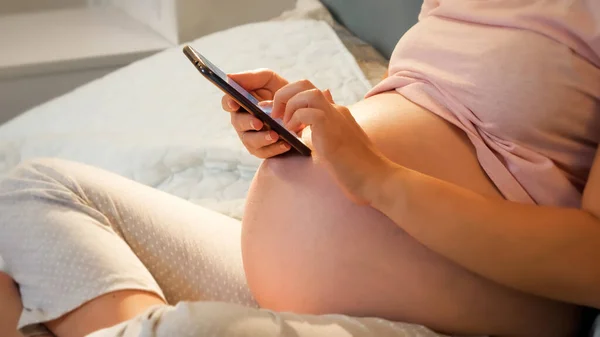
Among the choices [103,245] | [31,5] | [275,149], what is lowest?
[31,5]

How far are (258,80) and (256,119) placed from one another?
85mm

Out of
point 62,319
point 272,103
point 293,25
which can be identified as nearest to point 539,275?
point 272,103

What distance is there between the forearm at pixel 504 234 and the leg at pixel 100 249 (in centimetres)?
29

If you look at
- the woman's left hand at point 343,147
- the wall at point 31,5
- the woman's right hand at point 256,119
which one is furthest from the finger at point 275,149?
A: the wall at point 31,5

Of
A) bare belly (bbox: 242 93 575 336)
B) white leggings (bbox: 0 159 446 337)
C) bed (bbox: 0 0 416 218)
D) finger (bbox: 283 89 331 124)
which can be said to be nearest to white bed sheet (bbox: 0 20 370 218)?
bed (bbox: 0 0 416 218)

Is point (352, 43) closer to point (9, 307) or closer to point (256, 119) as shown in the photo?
point (256, 119)

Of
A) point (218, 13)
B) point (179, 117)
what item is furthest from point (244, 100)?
point (218, 13)

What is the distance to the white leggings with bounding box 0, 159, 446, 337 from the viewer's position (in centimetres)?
72

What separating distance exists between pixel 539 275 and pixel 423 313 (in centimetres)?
12

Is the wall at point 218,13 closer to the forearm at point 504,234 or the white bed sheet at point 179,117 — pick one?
the white bed sheet at point 179,117

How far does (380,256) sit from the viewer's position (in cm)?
65

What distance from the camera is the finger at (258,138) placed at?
0.72 m

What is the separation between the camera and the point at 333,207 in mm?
679

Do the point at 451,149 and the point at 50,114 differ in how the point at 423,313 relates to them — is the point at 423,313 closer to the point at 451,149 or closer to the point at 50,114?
the point at 451,149
